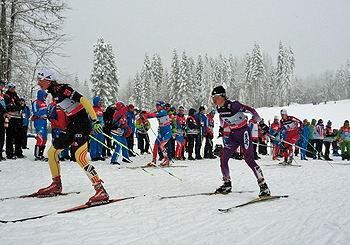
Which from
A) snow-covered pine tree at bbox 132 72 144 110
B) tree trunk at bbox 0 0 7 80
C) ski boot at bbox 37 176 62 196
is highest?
snow-covered pine tree at bbox 132 72 144 110

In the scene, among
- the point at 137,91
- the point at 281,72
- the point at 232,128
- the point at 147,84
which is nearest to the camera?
the point at 232,128

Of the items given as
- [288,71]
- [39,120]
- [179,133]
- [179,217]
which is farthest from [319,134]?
[288,71]

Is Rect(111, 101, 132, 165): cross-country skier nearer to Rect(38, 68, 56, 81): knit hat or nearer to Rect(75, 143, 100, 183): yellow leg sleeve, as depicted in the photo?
Rect(38, 68, 56, 81): knit hat

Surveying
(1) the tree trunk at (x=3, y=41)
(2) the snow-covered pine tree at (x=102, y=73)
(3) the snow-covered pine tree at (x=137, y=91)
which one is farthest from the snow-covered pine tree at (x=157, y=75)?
(1) the tree trunk at (x=3, y=41)

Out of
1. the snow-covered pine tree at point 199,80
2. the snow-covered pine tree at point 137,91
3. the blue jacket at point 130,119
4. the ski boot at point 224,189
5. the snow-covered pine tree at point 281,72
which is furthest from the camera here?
the snow-covered pine tree at point 281,72

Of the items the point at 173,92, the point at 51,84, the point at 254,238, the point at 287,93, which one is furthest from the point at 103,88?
the point at 287,93

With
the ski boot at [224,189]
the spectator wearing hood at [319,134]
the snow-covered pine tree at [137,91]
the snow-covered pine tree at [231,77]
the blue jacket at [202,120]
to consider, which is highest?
the snow-covered pine tree at [231,77]

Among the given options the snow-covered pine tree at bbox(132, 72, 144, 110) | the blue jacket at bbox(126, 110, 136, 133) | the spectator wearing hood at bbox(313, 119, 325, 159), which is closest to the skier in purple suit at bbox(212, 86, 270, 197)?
the blue jacket at bbox(126, 110, 136, 133)

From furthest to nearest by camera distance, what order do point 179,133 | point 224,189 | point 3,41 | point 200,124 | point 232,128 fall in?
point 200,124 → point 3,41 → point 179,133 → point 232,128 → point 224,189

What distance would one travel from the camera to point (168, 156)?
10469 mm

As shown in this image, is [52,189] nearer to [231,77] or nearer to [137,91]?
[137,91]

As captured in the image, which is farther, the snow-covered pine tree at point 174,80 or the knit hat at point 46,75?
the snow-covered pine tree at point 174,80

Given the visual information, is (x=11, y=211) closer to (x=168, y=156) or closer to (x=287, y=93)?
(x=168, y=156)

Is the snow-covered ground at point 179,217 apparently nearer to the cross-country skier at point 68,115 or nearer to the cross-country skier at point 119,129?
the cross-country skier at point 68,115
